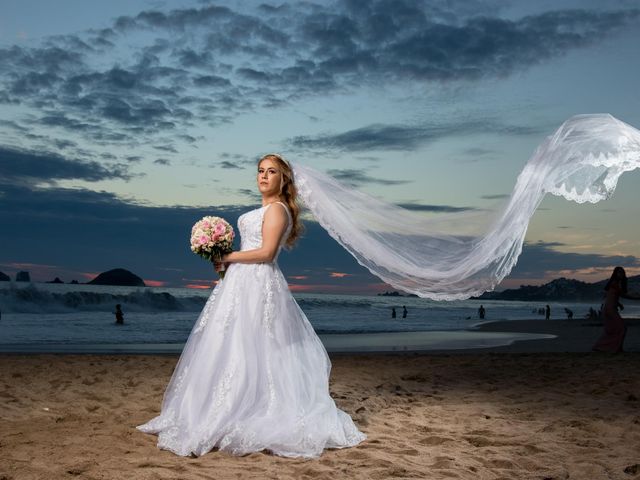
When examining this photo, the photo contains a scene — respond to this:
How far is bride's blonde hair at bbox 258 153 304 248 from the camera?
5383 millimetres

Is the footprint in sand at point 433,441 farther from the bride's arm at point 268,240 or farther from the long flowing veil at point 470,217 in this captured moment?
the bride's arm at point 268,240

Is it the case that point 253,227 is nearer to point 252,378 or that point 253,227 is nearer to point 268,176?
point 268,176

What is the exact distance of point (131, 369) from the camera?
35.7ft

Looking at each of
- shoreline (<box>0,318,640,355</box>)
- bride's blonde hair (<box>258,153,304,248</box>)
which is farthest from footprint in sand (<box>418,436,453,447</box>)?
shoreline (<box>0,318,640,355</box>)

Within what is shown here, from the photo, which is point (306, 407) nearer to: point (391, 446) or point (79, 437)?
point (391, 446)

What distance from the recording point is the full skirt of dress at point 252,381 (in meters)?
5.28

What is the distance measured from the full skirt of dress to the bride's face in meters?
0.68

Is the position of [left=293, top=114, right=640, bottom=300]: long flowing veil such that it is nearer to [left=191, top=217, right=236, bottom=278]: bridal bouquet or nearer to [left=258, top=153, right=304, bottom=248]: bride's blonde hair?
[left=258, top=153, right=304, bottom=248]: bride's blonde hair

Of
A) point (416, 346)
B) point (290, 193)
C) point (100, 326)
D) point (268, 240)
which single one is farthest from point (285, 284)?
point (100, 326)

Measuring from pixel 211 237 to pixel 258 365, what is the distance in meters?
1.17

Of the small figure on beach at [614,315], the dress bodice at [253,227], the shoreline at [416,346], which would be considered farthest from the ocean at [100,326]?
the dress bodice at [253,227]

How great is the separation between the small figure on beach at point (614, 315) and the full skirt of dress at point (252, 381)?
8820 millimetres

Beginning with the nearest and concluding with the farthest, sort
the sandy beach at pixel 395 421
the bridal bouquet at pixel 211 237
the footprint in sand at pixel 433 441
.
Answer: the sandy beach at pixel 395 421 → the bridal bouquet at pixel 211 237 → the footprint in sand at pixel 433 441

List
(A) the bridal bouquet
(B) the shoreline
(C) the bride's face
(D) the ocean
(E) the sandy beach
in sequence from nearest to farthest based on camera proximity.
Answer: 1. (E) the sandy beach
2. (A) the bridal bouquet
3. (C) the bride's face
4. (B) the shoreline
5. (D) the ocean
